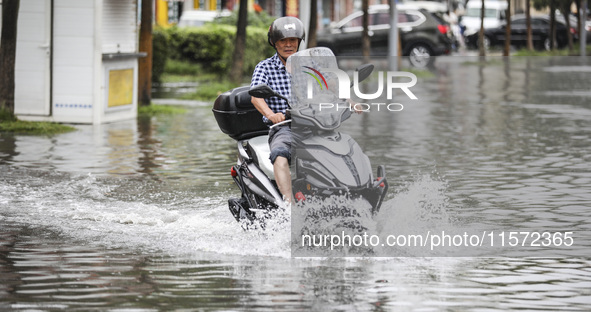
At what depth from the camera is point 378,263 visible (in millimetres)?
7273

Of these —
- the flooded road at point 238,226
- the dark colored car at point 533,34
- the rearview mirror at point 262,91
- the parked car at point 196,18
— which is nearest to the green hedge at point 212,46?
the parked car at point 196,18

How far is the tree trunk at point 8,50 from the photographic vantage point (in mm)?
15039

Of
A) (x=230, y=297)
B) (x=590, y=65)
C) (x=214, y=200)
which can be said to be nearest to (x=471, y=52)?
(x=590, y=65)

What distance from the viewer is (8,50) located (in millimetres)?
15156

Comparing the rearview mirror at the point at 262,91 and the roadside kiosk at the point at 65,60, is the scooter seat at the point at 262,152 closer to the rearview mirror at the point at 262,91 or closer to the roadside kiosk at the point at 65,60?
the rearview mirror at the point at 262,91

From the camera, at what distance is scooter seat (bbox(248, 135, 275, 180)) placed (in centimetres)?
810

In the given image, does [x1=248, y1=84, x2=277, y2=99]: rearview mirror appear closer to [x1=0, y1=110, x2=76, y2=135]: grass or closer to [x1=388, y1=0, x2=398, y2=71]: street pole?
[x1=0, y1=110, x2=76, y2=135]: grass

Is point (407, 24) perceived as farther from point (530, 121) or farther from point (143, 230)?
point (143, 230)

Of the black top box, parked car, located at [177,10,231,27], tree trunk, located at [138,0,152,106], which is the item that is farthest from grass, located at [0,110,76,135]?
parked car, located at [177,10,231,27]

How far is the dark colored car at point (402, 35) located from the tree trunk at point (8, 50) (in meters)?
22.4

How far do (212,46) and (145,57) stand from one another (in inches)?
385

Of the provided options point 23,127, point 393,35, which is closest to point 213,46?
point 393,35

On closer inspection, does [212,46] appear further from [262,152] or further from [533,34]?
[533,34]

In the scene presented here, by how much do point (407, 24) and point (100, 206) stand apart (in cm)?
2859
